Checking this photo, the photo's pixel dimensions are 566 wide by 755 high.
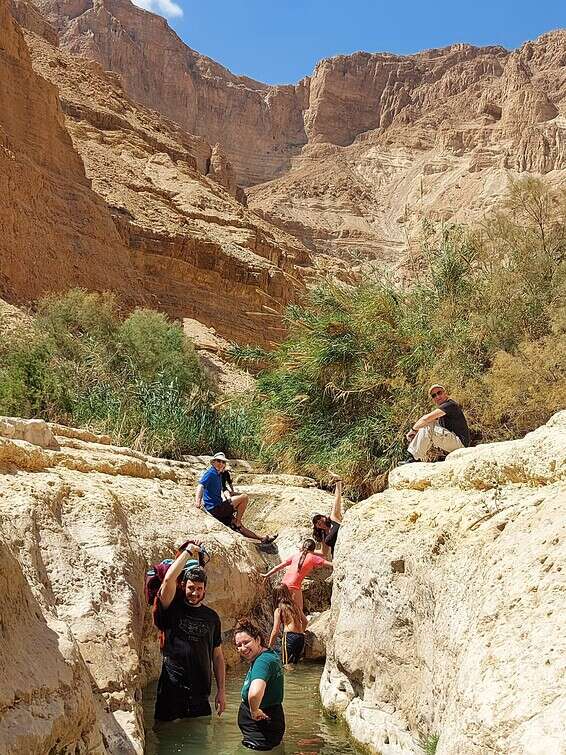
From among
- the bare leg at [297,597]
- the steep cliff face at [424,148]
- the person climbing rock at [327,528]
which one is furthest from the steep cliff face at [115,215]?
the steep cliff face at [424,148]

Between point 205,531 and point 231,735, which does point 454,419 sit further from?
point 231,735

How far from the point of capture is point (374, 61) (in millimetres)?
110688

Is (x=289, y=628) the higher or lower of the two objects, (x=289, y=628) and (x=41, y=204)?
the lower

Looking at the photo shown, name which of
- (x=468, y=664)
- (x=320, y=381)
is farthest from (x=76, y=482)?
(x=320, y=381)

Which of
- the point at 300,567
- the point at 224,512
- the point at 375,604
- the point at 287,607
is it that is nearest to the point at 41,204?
the point at 224,512

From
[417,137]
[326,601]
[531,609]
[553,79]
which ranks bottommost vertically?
[326,601]

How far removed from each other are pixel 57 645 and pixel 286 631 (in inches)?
143

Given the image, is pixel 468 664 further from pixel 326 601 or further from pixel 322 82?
pixel 322 82

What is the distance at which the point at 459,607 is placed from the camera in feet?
14.2

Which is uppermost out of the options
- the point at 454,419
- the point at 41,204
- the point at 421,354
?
the point at 41,204

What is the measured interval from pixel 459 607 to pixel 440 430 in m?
4.27

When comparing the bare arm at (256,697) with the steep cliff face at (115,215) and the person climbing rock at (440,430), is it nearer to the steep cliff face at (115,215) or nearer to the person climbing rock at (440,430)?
the person climbing rock at (440,430)

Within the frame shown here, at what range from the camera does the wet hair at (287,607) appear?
7.83 meters

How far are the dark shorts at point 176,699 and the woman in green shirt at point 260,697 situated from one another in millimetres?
307
